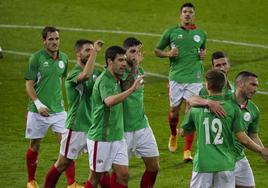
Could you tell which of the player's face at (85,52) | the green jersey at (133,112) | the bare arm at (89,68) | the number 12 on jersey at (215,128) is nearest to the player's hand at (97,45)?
the bare arm at (89,68)

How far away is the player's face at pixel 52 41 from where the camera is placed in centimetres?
1472

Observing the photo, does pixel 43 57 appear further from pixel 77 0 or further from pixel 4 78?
pixel 77 0

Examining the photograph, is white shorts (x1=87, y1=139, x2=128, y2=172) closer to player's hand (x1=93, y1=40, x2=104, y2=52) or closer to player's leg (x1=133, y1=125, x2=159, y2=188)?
player's leg (x1=133, y1=125, x2=159, y2=188)

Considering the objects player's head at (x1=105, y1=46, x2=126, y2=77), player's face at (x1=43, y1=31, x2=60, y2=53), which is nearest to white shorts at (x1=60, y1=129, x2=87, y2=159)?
player's face at (x1=43, y1=31, x2=60, y2=53)

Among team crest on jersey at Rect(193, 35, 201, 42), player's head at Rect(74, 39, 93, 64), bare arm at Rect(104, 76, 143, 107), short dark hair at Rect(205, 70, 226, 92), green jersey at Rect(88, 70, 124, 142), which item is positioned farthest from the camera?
team crest on jersey at Rect(193, 35, 201, 42)

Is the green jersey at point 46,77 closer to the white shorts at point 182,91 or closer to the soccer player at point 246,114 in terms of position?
the white shorts at point 182,91

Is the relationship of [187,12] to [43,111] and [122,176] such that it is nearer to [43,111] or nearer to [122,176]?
[43,111]

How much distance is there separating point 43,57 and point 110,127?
8.29 ft

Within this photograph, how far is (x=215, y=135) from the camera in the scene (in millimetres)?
11594

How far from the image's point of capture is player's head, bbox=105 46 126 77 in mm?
12727

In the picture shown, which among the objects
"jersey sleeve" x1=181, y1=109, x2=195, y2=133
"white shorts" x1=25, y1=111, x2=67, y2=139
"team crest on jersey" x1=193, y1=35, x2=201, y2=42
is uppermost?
"team crest on jersey" x1=193, y1=35, x2=201, y2=42

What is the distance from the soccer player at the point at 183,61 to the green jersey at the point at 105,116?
447cm

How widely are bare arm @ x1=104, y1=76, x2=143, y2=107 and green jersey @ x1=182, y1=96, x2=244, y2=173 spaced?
0.85 m

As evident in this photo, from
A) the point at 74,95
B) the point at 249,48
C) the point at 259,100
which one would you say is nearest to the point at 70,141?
the point at 74,95
